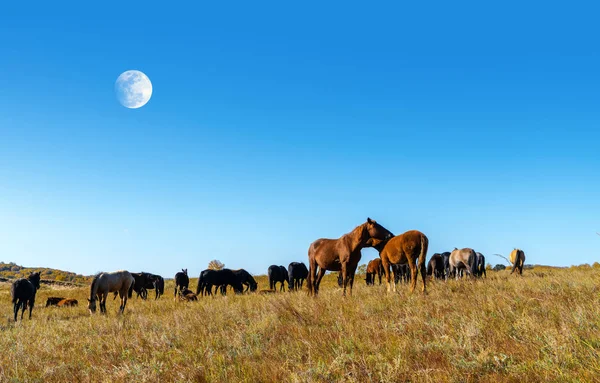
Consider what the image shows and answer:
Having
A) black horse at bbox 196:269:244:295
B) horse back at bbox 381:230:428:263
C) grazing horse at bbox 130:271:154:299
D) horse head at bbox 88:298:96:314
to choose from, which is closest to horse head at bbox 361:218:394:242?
horse back at bbox 381:230:428:263

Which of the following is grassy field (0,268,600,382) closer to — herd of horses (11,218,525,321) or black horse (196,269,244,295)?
herd of horses (11,218,525,321)

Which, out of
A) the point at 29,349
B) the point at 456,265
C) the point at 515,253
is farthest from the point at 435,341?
the point at 515,253

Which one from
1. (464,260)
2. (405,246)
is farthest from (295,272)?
(405,246)

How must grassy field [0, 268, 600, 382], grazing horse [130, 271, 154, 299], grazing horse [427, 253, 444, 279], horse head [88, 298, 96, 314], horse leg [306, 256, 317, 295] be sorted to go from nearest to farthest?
grassy field [0, 268, 600, 382], horse leg [306, 256, 317, 295], horse head [88, 298, 96, 314], grazing horse [427, 253, 444, 279], grazing horse [130, 271, 154, 299]

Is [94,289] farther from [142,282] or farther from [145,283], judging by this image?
[145,283]

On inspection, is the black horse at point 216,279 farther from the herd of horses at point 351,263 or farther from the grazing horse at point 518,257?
the grazing horse at point 518,257

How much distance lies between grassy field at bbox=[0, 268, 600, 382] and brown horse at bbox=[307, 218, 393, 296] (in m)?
4.30

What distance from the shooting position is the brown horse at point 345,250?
1272cm

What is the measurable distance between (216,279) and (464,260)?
16.5m

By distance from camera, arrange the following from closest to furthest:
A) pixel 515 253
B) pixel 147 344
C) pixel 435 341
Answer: pixel 435 341 → pixel 147 344 → pixel 515 253

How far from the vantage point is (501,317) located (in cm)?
609

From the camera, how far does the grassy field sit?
13.5 ft

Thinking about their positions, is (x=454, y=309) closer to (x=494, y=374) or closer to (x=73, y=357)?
(x=494, y=374)

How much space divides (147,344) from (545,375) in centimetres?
621
